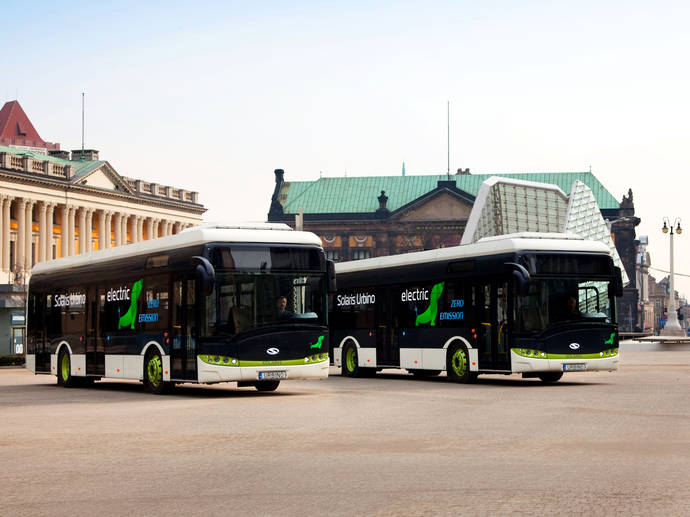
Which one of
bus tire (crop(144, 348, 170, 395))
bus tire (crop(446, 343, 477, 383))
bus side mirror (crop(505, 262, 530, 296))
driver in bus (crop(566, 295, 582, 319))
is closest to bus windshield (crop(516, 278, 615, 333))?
driver in bus (crop(566, 295, 582, 319))

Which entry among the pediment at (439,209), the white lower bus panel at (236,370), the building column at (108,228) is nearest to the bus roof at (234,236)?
Answer: the white lower bus panel at (236,370)

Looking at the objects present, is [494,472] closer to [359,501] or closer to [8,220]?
[359,501]

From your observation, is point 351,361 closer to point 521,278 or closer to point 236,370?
point 521,278

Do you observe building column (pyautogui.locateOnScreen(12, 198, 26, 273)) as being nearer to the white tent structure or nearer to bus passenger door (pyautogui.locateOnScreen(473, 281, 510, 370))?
the white tent structure

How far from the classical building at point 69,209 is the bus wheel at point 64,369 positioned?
53919mm

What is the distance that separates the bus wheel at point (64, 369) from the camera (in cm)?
2877

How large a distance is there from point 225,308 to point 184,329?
→ 3.40ft

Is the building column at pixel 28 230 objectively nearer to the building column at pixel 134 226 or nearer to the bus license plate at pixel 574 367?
the building column at pixel 134 226

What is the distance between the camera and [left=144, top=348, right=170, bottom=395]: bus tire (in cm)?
2392

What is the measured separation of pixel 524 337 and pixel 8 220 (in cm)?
7793

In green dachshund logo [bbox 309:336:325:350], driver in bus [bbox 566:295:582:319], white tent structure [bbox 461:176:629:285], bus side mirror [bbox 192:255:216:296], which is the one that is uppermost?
white tent structure [bbox 461:176:629:285]

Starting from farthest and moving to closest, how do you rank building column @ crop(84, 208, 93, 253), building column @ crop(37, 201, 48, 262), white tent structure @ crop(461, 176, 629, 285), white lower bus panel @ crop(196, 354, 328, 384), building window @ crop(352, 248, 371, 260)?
building window @ crop(352, 248, 371, 260), building column @ crop(84, 208, 93, 253), building column @ crop(37, 201, 48, 262), white tent structure @ crop(461, 176, 629, 285), white lower bus panel @ crop(196, 354, 328, 384)

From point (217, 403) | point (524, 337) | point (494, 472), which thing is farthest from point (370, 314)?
point (494, 472)

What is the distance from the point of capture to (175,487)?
33.6ft
